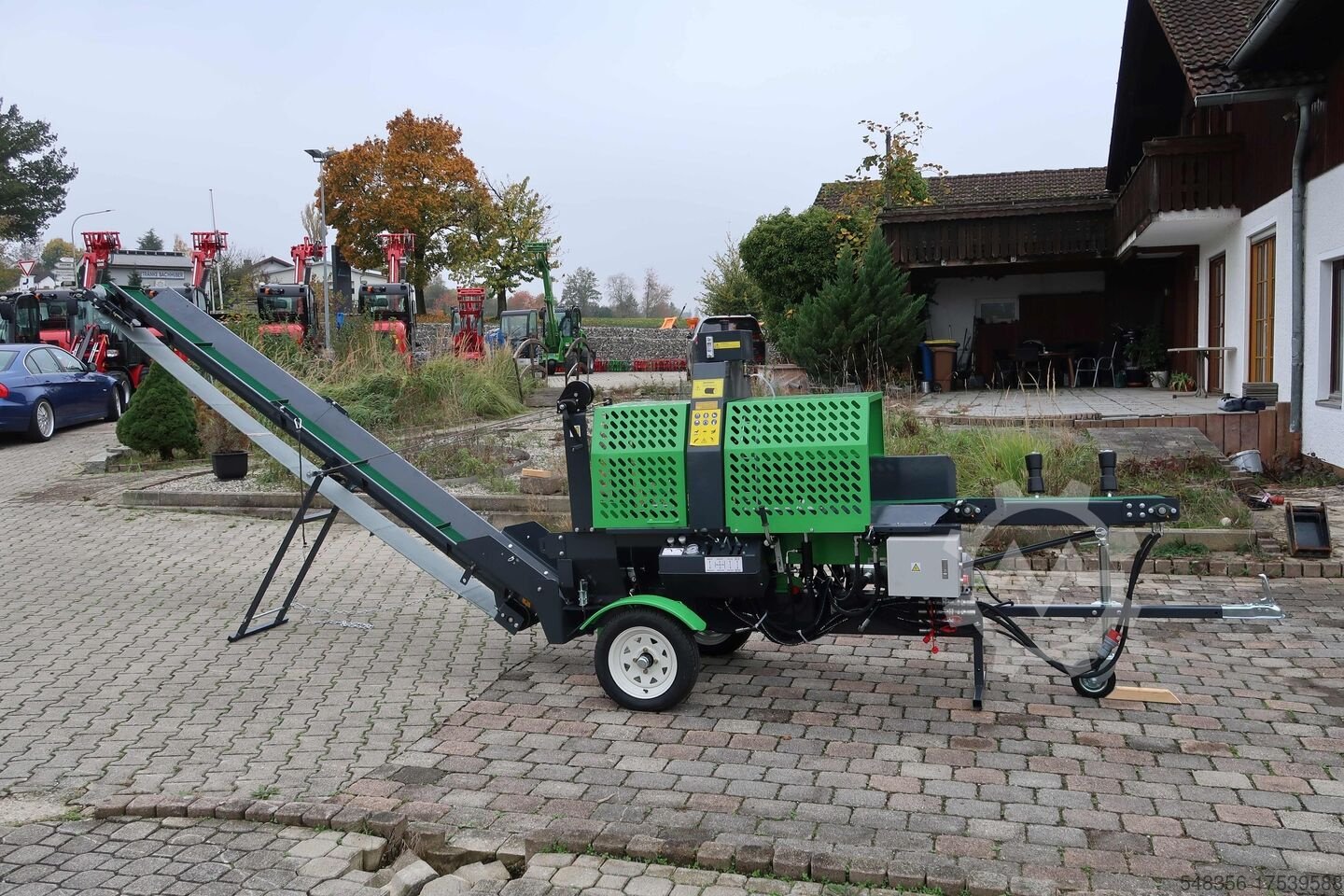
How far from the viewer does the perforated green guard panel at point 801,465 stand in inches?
204

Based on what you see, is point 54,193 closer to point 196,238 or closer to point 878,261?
point 196,238

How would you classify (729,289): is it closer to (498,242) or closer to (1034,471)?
(498,242)

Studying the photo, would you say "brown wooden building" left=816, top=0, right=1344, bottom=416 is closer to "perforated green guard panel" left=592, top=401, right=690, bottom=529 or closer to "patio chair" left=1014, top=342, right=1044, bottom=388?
"patio chair" left=1014, top=342, right=1044, bottom=388

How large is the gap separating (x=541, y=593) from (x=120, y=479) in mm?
10051

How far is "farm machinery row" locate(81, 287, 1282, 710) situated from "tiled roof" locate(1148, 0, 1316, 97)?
939 centimetres

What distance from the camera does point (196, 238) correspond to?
60.4 ft

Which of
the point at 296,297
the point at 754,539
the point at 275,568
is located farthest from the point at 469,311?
the point at 754,539

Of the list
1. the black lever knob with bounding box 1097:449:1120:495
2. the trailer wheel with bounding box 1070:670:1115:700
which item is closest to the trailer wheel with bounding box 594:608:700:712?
the trailer wheel with bounding box 1070:670:1115:700

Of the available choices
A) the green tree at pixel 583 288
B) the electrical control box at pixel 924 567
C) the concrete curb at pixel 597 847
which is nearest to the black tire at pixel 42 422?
the concrete curb at pixel 597 847

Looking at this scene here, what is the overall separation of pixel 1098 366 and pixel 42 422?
1867 centimetres

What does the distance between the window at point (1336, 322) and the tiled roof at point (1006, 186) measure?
21.5 meters

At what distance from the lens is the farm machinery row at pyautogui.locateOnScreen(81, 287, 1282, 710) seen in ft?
17.0

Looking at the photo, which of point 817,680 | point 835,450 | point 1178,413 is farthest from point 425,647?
point 1178,413

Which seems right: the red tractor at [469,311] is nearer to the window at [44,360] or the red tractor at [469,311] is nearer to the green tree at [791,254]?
the green tree at [791,254]
